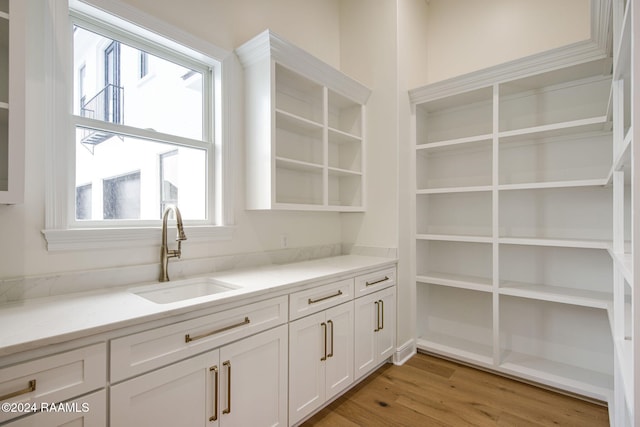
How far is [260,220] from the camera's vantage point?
7.94 ft

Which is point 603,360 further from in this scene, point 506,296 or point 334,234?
point 334,234

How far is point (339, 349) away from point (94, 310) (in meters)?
1.45

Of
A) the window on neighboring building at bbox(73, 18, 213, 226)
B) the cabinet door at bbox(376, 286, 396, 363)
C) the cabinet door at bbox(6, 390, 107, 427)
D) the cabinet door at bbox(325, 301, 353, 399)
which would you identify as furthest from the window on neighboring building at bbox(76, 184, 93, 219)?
the cabinet door at bbox(376, 286, 396, 363)

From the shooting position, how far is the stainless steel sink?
66.4 inches

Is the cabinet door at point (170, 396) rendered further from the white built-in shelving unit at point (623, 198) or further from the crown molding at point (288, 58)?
the crown molding at point (288, 58)

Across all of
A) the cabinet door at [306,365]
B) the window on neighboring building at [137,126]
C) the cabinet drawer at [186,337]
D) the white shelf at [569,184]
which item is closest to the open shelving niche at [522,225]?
the white shelf at [569,184]

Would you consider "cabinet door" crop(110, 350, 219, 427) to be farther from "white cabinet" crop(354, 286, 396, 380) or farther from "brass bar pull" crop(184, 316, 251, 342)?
"white cabinet" crop(354, 286, 396, 380)

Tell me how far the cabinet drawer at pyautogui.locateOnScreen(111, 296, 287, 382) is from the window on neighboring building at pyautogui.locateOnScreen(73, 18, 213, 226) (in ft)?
2.85

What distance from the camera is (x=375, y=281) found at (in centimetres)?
246

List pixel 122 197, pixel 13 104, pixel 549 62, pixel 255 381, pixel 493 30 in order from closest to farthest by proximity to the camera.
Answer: pixel 13 104 < pixel 255 381 < pixel 122 197 < pixel 549 62 < pixel 493 30

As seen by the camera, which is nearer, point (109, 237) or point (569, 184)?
point (109, 237)

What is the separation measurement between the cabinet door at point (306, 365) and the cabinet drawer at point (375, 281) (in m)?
0.46


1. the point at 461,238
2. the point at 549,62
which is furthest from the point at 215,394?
the point at 549,62

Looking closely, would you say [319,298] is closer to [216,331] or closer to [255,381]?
[255,381]
